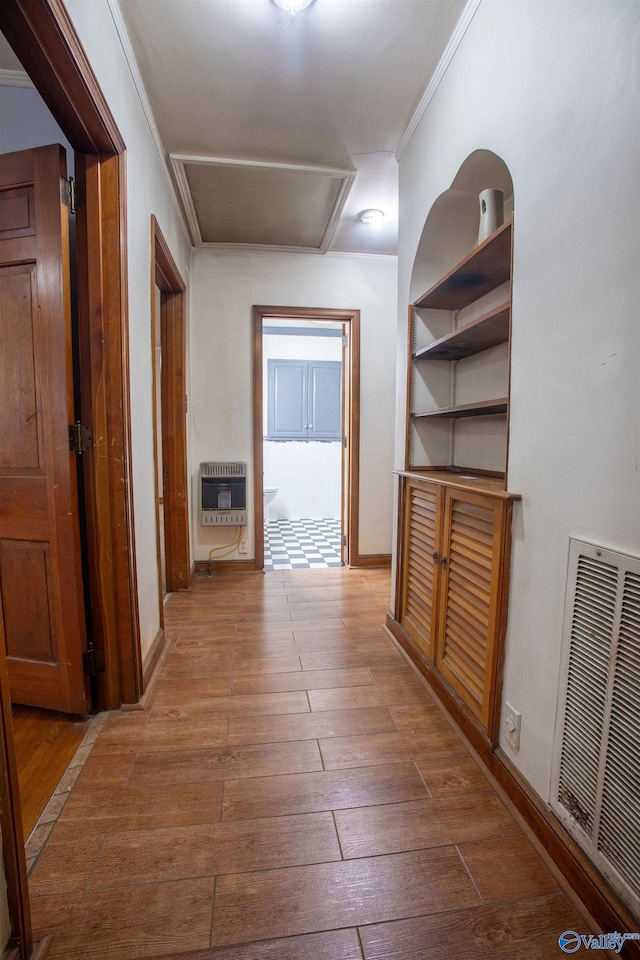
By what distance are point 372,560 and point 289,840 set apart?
252 centimetres

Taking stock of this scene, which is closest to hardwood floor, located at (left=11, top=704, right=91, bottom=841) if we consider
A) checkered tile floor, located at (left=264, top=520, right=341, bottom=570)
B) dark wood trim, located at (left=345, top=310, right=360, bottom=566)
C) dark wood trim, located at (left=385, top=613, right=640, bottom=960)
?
dark wood trim, located at (left=385, top=613, right=640, bottom=960)

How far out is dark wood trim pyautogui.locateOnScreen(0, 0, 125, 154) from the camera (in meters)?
0.99

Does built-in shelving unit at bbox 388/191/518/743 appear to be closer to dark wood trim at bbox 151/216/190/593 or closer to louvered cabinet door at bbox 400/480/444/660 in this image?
louvered cabinet door at bbox 400/480/444/660

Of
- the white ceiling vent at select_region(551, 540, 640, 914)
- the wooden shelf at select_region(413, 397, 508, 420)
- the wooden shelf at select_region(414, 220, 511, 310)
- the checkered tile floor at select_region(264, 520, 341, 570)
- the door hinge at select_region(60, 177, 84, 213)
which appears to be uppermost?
the door hinge at select_region(60, 177, 84, 213)

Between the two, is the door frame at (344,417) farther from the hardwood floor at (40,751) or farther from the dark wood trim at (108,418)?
the hardwood floor at (40,751)

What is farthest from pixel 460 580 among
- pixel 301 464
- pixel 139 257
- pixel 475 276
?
pixel 301 464

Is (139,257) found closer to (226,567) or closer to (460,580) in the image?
(460,580)

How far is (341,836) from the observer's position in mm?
1127

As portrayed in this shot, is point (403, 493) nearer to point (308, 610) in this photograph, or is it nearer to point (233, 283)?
point (308, 610)

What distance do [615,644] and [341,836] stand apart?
2.88 ft

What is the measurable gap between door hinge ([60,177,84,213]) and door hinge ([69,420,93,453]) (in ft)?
2.46

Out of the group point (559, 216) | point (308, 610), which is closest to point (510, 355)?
point (559, 216)

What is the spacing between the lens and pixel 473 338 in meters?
1.71

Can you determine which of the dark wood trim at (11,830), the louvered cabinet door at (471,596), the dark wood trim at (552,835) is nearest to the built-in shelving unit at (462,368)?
the louvered cabinet door at (471,596)
